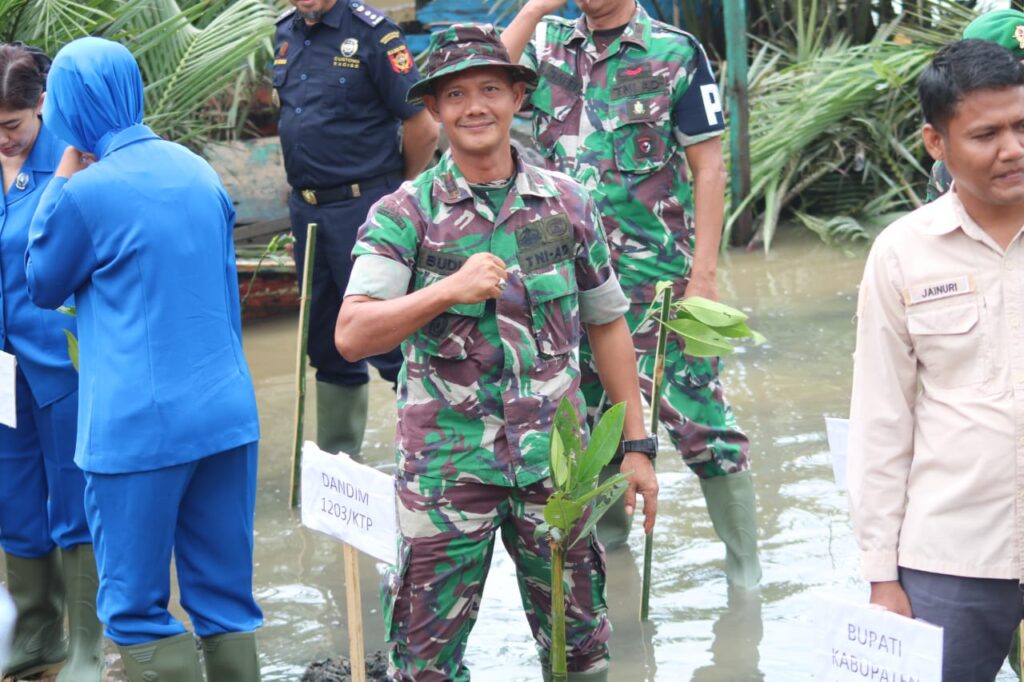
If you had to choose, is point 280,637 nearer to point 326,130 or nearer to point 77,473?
point 77,473

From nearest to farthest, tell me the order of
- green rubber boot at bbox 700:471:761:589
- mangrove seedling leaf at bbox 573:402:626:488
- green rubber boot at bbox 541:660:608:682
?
1. mangrove seedling leaf at bbox 573:402:626:488
2. green rubber boot at bbox 541:660:608:682
3. green rubber boot at bbox 700:471:761:589

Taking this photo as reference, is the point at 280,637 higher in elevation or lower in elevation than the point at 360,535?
lower

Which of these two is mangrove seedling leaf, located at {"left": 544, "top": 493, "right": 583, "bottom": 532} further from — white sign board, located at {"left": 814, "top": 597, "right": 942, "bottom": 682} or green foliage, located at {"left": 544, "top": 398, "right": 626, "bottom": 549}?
white sign board, located at {"left": 814, "top": 597, "right": 942, "bottom": 682}

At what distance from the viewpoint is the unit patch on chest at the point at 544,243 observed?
3258mm

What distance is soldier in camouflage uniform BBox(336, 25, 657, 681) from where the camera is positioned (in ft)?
10.6

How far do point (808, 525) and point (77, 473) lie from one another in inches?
102

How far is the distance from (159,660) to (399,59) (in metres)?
2.95

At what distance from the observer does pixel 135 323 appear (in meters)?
3.52

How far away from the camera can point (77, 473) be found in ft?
13.8

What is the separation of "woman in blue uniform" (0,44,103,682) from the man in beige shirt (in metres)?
2.44

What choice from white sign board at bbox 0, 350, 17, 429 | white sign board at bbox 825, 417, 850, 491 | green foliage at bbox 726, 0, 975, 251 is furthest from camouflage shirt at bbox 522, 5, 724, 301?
green foliage at bbox 726, 0, 975, 251

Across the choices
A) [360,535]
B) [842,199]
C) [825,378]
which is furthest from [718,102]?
[842,199]

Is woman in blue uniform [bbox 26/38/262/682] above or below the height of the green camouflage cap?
below

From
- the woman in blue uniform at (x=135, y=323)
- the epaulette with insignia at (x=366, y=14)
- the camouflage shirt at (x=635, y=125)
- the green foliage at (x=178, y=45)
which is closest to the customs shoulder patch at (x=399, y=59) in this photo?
the epaulette with insignia at (x=366, y=14)
